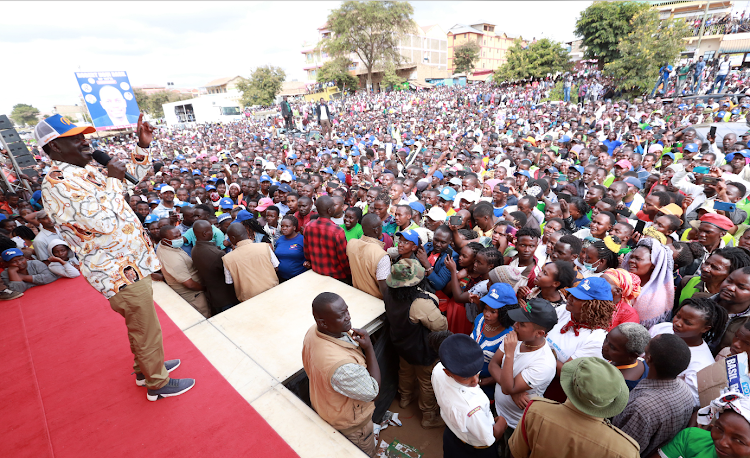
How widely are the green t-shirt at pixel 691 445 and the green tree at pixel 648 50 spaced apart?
2311 cm

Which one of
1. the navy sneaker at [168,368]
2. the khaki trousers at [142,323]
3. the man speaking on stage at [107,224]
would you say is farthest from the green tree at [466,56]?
the khaki trousers at [142,323]

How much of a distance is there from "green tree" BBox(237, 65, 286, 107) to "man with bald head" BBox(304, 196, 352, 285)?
41800 millimetres

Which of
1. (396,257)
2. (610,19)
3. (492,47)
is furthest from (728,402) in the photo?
(492,47)

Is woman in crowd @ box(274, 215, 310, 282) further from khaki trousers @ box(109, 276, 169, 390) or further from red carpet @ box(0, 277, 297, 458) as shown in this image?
khaki trousers @ box(109, 276, 169, 390)

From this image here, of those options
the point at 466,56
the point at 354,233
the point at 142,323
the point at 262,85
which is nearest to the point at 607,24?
the point at 354,233

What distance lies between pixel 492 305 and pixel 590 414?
92cm

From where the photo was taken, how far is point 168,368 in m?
2.65

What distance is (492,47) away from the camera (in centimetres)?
5991

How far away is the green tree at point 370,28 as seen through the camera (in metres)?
39.7

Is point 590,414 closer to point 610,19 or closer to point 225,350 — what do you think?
point 225,350

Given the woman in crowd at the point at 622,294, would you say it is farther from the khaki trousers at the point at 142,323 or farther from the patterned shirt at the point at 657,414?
the khaki trousers at the point at 142,323

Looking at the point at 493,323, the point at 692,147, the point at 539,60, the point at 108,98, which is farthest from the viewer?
the point at 539,60

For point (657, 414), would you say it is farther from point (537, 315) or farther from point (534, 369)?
point (537, 315)

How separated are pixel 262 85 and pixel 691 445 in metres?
46.1
